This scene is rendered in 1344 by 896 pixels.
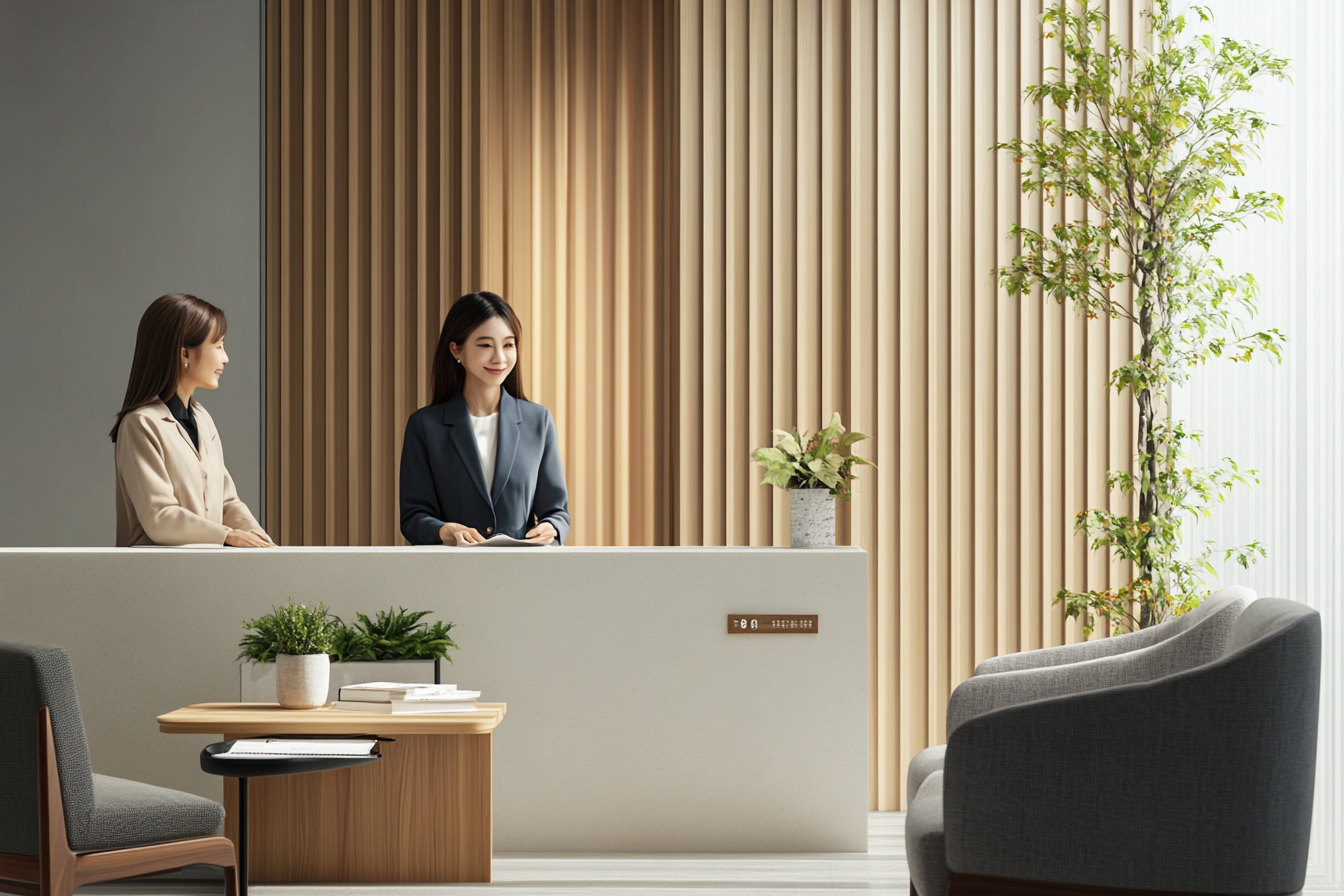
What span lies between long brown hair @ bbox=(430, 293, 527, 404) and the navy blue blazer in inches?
2.3

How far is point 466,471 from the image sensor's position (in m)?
3.87

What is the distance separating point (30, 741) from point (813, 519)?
7.27ft

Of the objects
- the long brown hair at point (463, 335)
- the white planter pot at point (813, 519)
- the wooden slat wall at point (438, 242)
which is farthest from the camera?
the wooden slat wall at point (438, 242)

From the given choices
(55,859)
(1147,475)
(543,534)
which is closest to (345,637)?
(543,534)

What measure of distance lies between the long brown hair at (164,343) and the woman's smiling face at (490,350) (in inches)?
30.4

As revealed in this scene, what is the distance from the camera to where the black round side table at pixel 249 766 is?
2.67m

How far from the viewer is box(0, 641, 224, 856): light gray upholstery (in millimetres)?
2379

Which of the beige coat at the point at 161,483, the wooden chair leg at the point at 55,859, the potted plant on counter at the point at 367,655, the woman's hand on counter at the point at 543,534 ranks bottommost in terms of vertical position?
the wooden chair leg at the point at 55,859

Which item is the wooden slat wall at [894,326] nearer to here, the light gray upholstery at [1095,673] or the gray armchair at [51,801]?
the light gray upholstery at [1095,673]

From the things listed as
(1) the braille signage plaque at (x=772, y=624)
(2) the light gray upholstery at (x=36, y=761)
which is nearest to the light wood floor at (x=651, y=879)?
(1) the braille signage plaque at (x=772, y=624)

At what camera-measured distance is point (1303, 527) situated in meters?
4.25

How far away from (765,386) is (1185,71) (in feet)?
6.15

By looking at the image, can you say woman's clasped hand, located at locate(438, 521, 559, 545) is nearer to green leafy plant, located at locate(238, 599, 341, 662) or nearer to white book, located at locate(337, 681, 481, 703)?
green leafy plant, located at locate(238, 599, 341, 662)

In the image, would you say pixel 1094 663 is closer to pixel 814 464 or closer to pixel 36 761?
pixel 814 464
